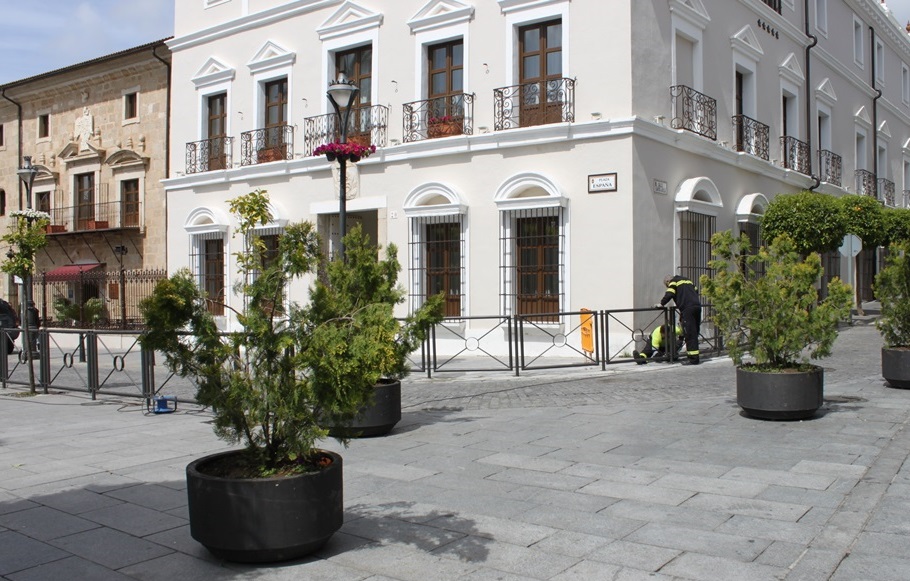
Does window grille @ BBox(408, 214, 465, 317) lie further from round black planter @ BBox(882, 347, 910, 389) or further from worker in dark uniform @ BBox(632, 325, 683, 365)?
round black planter @ BBox(882, 347, 910, 389)

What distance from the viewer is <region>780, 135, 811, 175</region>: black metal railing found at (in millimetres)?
21164

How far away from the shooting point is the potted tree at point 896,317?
33.1 feet

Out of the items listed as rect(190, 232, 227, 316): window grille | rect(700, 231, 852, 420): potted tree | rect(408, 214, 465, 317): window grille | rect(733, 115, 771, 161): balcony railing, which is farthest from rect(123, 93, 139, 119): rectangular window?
rect(700, 231, 852, 420): potted tree

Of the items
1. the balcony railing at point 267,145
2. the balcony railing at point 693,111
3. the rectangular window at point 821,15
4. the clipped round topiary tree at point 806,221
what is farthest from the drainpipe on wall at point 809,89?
the balcony railing at point 267,145

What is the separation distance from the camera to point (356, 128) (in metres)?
18.1

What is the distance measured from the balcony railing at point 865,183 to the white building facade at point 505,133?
5156mm

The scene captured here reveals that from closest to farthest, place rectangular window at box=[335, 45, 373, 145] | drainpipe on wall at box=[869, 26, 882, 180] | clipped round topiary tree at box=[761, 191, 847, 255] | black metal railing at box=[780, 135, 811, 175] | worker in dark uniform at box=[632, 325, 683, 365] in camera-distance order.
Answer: worker in dark uniform at box=[632, 325, 683, 365], rectangular window at box=[335, 45, 373, 145], clipped round topiary tree at box=[761, 191, 847, 255], black metal railing at box=[780, 135, 811, 175], drainpipe on wall at box=[869, 26, 882, 180]

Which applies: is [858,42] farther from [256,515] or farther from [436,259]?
[256,515]

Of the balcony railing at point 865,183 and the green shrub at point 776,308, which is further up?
the balcony railing at point 865,183

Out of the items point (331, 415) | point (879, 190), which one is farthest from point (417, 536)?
point (879, 190)

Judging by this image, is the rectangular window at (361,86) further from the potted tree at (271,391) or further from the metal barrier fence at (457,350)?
the potted tree at (271,391)

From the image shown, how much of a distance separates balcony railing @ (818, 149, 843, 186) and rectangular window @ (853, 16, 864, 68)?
4.38 m

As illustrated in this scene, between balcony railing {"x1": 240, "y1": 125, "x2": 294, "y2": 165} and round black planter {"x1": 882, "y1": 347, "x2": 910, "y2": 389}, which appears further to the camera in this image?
balcony railing {"x1": 240, "y1": 125, "x2": 294, "y2": 165}

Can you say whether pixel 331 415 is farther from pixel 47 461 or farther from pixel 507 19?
pixel 507 19
